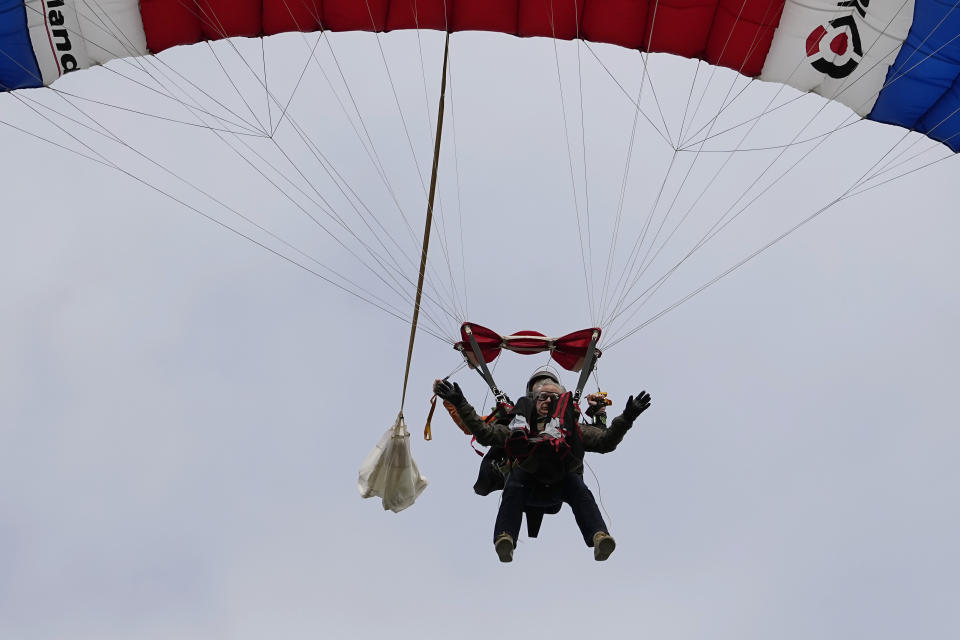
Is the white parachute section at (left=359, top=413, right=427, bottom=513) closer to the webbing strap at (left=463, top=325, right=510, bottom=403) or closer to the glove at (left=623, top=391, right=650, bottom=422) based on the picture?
the webbing strap at (left=463, top=325, right=510, bottom=403)

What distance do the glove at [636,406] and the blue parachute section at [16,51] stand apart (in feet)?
18.1

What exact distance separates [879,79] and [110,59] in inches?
254

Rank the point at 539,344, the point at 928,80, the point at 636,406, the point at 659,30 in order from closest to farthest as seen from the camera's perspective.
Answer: the point at 636,406 < the point at 539,344 < the point at 928,80 < the point at 659,30

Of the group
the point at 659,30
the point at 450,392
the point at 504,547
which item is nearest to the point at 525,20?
the point at 659,30

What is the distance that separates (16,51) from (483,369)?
4.59 metres

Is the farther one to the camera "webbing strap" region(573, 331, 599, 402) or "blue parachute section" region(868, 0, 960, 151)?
"blue parachute section" region(868, 0, 960, 151)

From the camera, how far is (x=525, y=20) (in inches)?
453

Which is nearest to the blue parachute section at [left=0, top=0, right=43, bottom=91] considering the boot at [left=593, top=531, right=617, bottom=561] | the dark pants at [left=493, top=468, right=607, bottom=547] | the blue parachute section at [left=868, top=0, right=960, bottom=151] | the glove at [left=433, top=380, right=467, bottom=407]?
the glove at [left=433, top=380, right=467, bottom=407]

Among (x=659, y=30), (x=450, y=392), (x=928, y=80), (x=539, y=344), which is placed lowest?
(x=450, y=392)

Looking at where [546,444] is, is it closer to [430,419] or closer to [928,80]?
[430,419]

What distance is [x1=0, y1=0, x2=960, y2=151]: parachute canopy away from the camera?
10.8 metres

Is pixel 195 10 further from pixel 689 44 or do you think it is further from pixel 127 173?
pixel 689 44

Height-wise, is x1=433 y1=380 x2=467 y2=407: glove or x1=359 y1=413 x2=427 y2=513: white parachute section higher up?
x1=359 y1=413 x2=427 y2=513: white parachute section

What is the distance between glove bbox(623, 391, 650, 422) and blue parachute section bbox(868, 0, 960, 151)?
150 inches
